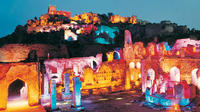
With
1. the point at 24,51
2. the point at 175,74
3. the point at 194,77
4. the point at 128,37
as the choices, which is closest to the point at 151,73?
the point at 175,74

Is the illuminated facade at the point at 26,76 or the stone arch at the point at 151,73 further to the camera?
the stone arch at the point at 151,73

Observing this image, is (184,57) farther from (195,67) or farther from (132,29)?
(132,29)

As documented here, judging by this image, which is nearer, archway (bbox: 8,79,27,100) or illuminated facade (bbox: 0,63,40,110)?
illuminated facade (bbox: 0,63,40,110)

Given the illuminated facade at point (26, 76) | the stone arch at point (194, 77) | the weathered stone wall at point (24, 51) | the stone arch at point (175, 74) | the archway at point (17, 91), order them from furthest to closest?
1. the weathered stone wall at point (24, 51)
2. the archway at point (17, 91)
3. the stone arch at point (175, 74)
4. the stone arch at point (194, 77)
5. the illuminated facade at point (26, 76)

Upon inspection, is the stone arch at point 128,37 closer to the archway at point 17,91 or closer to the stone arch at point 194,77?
the stone arch at point 194,77

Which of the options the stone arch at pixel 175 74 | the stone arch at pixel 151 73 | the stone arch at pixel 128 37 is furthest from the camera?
the stone arch at pixel 128 37

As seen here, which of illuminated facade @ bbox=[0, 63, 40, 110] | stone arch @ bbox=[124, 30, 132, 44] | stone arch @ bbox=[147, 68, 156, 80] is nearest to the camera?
illuminated facade @ bbox=[0, 63, 40, 110]

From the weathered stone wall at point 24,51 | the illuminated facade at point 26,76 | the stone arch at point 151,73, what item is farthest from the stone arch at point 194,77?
the weathered stone wall at point 24,51

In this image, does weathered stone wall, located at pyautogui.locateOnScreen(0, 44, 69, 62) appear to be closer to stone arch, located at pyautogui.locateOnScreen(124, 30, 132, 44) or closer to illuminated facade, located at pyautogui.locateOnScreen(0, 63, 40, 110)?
stone arch, located at pyautogui.locateOnScreen(124, 30, 132, 44)

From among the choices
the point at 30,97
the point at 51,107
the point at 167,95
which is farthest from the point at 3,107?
the point at 167,95

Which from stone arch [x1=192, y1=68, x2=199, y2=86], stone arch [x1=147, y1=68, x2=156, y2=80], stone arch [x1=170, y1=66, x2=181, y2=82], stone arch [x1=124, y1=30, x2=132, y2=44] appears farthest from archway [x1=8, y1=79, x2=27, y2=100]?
stone arch [x1=192, y1=68, x2=199, y2=86]

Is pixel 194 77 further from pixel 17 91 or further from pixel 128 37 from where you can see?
pixel 17 91

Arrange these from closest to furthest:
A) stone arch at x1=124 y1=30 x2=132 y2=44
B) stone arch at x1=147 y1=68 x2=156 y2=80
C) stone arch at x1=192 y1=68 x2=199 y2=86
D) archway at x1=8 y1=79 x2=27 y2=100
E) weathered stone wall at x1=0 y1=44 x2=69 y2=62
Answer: stone arch at x1=192 y1=68 x2=199 y2=86 < archway at x1=8 y1=79 x2=27 y2=100 < stone arch at x1=147 y1=68 x2=156 y2=80 < stone arch at x1=124 y1=30 x2=132 y2=44 < weathered stone wall at x1=0 y1=44 x2=69 y2=62

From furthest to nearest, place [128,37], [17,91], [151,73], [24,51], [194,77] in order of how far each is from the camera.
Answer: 1. [24,51]
2. [128,37]
3. [17,91]
4. [151,73]
5. [194,77]
